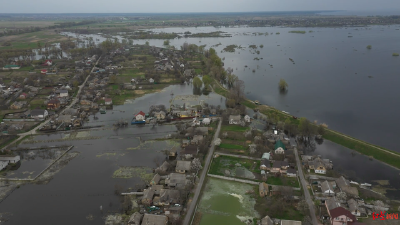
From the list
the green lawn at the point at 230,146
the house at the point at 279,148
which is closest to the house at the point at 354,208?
the house at the point at 279,148

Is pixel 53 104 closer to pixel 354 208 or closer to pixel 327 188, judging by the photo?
pixel 327 188

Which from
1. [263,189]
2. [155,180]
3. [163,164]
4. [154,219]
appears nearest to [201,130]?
[163,164]

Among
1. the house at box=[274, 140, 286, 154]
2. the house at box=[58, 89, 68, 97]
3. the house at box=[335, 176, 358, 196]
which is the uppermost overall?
the house at box=[58, 89, 68, 97]

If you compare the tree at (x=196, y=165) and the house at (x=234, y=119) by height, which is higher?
the house at (x=234, y=119)

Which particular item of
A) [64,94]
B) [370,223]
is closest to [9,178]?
[64,94]

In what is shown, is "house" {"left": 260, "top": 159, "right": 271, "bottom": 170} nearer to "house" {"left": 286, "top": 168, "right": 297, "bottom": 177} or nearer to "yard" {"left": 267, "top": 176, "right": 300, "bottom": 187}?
"yard" {"left": 267, "top": 176, "right": 300, "bottom": 187}

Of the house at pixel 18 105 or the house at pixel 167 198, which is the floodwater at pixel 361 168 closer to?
the house at pixel 167 198

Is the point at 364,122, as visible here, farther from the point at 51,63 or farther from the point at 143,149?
the point at 51,63

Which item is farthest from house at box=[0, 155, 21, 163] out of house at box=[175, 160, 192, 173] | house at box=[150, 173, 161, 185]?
house at box=[175, 160, 192, 173]
